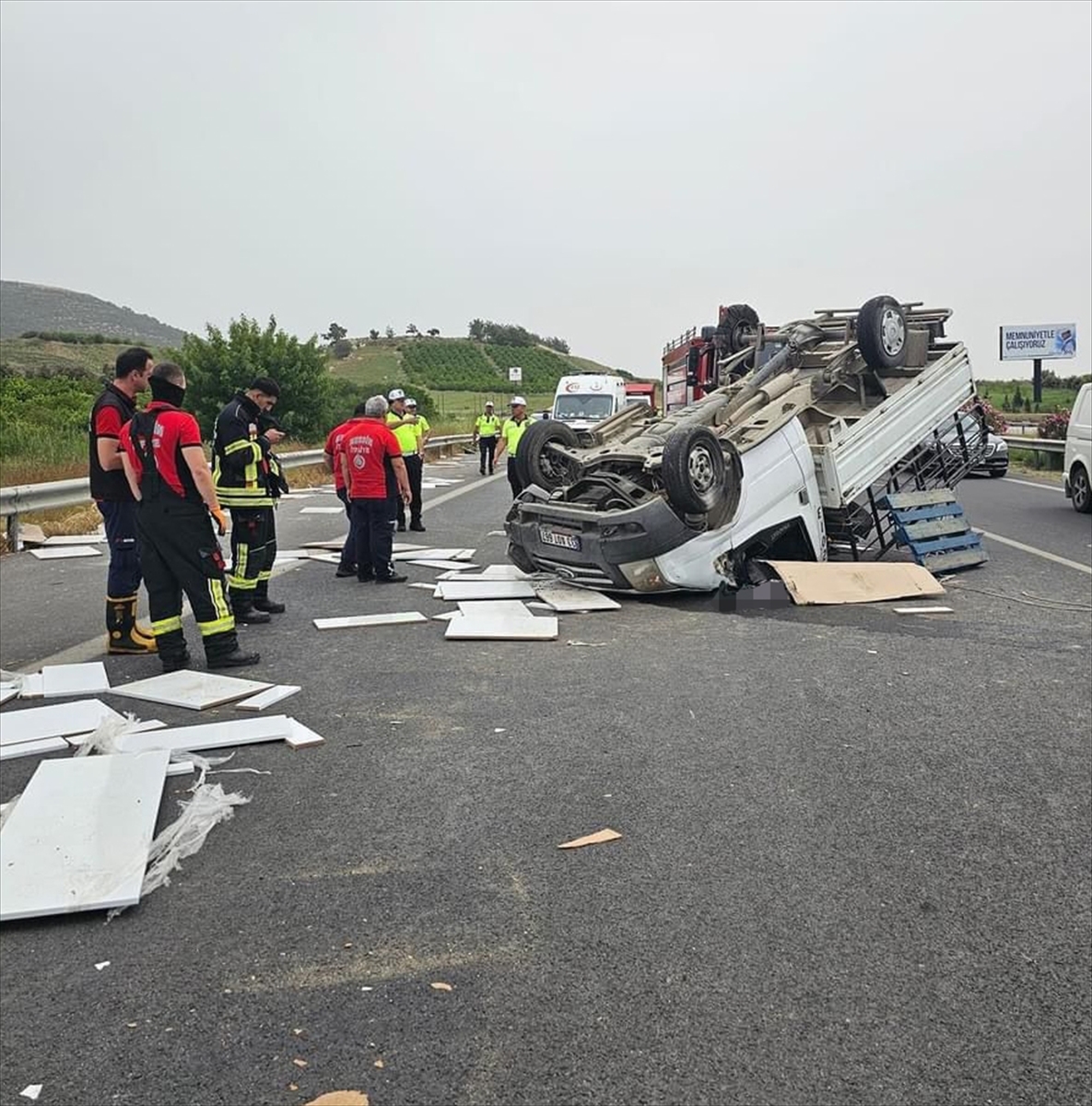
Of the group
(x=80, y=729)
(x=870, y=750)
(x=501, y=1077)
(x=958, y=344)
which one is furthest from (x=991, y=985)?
(x=958, y=344)

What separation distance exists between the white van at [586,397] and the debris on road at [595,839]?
18762mm

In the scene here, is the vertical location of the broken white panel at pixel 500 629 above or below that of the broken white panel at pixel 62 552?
below

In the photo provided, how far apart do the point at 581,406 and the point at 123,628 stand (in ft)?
54.4

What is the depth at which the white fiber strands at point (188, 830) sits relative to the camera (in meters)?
3.40

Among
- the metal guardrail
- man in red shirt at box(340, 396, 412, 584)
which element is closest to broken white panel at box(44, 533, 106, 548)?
the metal guardrail

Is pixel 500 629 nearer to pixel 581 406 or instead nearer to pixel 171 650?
pixel 171 650

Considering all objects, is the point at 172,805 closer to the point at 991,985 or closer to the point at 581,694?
the point at 581,694

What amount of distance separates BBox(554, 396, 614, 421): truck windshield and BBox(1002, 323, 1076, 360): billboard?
135 feet

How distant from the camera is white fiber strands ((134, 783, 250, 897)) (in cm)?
340

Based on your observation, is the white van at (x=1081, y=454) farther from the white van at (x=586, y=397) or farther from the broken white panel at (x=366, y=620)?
the broken white panel at (x=366, y=620)

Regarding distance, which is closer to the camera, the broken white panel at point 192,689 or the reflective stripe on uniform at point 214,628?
the broken white panel at point 192,689

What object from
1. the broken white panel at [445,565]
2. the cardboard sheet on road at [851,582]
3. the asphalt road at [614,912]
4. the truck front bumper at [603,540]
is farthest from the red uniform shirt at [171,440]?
the cardboard sheet on road at [851,582]

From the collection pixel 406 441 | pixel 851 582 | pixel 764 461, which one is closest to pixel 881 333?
pixel 764 461

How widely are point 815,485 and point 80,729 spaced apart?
20.1 feet
